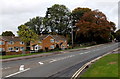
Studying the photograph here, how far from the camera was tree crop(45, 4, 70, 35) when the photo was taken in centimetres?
8829

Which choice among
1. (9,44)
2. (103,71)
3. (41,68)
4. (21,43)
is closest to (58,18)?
(21,43)

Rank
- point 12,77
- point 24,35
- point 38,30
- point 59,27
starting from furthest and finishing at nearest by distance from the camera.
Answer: point 38,30
point 59,27
point 24,35
point 12,77

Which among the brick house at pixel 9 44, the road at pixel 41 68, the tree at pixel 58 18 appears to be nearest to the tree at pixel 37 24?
the tree at pixel 58 18

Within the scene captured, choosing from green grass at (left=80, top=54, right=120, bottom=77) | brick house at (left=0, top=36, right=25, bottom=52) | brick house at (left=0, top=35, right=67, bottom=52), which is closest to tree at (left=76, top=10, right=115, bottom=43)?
brick house at (left=0, top=35, right=67, bottom=52)

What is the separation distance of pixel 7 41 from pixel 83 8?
39.2 m

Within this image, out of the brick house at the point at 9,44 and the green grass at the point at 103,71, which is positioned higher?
the brick house at the point at 9,44

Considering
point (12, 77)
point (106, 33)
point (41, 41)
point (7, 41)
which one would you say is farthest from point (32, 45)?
point (12, 77)

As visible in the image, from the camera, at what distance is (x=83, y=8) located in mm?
91000

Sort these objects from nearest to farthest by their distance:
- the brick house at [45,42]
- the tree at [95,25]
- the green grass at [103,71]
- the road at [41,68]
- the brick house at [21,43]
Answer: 1. the green grass at [103,71]
2. the road at [41,68]
3. the tree at [95,25]
4. the brick house at [21,43]
5. the brick house at [45,42]

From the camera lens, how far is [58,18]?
88.6 meters

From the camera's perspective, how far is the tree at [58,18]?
88294 millimetres

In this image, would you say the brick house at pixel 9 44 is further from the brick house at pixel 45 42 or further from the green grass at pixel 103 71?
the green grass at pixel 103 71

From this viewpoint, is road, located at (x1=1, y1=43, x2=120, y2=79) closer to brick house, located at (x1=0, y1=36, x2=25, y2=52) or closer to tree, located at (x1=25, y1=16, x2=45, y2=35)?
brick house, located at (x1=0, y1=36, x2=25, y2=52)

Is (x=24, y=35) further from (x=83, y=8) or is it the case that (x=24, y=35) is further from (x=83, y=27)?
(x=83, y=8)
